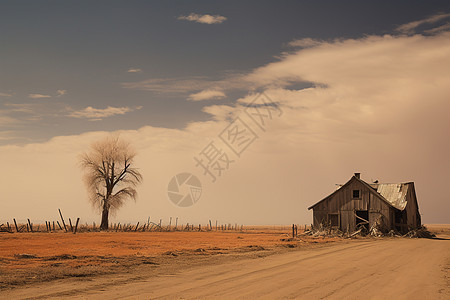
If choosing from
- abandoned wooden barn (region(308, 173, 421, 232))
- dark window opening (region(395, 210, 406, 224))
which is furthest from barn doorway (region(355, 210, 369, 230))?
dark window opening (region(395, 210, 406, 224))

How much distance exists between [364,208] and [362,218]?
1.36 m

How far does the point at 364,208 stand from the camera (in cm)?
4916

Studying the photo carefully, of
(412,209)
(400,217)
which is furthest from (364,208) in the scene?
(412,209)

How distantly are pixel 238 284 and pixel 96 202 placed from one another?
5755 centimetres

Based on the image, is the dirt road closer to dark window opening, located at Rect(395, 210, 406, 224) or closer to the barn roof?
the barn roof

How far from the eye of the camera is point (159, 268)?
54.4ft

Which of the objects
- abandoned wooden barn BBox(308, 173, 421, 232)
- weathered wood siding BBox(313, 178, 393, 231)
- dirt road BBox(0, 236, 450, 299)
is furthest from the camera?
abandoned wooden barn BBox(308, 173, 421, 232)

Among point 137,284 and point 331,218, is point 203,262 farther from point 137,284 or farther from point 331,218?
point 331,218

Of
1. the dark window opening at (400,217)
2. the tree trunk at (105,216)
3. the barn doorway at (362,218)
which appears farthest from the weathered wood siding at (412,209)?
the tree trunk at (105,216)

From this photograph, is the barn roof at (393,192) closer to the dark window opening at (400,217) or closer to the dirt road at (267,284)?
the dark window opening at (400,217)

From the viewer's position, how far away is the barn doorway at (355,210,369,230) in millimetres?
48969

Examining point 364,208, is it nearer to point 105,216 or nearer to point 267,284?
point 267,284

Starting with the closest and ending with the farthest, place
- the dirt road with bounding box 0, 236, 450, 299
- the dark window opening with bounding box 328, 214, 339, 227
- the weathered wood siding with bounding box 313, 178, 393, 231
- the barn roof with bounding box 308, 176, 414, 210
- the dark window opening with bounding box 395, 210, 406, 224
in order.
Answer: the dirt road with bounding box 0, 236, 450, 299, the weathered wood siding with bounding box 313, 178, 393, 231, the barn roof with bounding box 308, 176, 414, 210, the dark window opening with bounding box 395, 210, 406, 224, the dark window opening with bounding box 328, 214, 339, 227

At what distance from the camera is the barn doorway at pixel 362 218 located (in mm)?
48969
